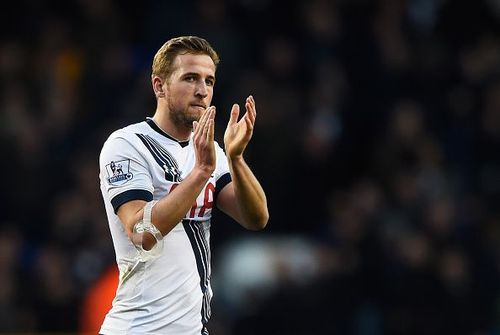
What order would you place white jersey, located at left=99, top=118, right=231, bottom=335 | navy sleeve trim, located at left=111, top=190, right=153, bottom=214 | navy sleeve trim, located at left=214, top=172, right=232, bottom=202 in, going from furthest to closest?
1. navy sleeve trim, located at left=214, top=172, right=232, bottom=202
2. white jersey, located at left=99, top=118, right=231, bottom=335
3. navy sleeve trim, located at left=111, top=190, right=153, bottom=214

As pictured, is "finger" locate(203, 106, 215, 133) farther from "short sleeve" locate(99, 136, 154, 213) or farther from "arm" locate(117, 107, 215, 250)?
"short sleeve" locate(99, 136, 154, 213)

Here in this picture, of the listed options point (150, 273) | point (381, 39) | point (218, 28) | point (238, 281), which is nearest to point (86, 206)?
point (238, 281)

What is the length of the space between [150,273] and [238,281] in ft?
20.0

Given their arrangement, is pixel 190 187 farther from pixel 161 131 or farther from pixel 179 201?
pixel 161 131

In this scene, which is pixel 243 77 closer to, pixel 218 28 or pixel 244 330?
pixel 218 28

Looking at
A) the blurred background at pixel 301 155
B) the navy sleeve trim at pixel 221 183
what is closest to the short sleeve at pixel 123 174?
the navy sleeve trim at pixel 221 183

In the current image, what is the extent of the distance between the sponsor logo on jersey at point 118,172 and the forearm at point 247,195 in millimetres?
504

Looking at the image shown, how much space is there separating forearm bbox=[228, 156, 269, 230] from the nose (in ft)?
1.20

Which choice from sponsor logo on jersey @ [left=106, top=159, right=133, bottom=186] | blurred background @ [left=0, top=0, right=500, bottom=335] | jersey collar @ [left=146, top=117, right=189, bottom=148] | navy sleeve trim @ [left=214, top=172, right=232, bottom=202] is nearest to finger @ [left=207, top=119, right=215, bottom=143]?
sponsor logo on jersey @ [left=106, top=159, right=133, bottom=186]

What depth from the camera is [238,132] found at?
237 inches

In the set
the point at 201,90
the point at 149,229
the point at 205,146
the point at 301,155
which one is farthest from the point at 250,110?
the point at 301,155

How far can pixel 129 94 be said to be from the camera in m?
12.7

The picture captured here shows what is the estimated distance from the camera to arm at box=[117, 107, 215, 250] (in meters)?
5.69

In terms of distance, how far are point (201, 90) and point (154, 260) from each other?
879 mm
